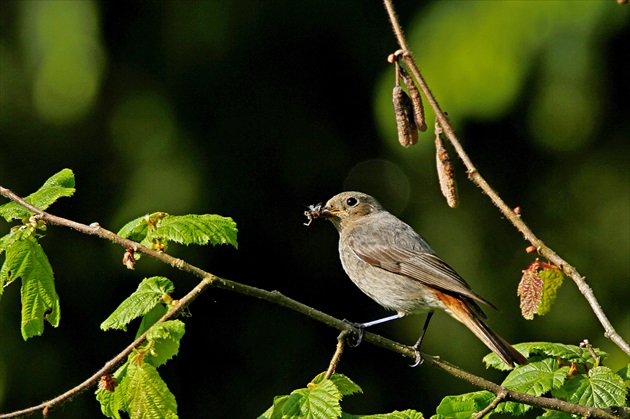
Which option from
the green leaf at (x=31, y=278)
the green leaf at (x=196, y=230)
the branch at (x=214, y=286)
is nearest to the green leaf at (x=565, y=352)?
the branch at (x=214, y=286)

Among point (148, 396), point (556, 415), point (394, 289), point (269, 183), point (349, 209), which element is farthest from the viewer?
point (269, 183)

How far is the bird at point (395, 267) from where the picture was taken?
3588 millimetres

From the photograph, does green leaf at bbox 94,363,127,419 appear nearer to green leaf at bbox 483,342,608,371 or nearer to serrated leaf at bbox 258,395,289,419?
serrated leaf at bbox 258,395,289,419

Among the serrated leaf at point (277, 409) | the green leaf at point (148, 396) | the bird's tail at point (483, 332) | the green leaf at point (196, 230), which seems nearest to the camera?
the green leaf at point (148, 396)

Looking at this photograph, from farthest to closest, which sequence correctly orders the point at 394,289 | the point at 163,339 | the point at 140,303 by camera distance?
the point at 394,289
the point at 140,303
the point at 163,339

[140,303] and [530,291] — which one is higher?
[530,291]

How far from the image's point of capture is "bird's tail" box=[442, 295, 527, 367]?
275 cm

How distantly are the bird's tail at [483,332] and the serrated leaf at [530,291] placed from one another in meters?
0.31

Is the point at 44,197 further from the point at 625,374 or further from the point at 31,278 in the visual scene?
the point at 625,374

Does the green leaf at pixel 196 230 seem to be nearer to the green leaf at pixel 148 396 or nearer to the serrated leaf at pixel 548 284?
the green leaf at pixel 148 396

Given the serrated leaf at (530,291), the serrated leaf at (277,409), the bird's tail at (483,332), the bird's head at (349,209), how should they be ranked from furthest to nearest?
1. the bird's head at (349,209)
2. the bird's tail at (483,332)
3. the serrated leaf at (530,291)
4. the serrated leaf at (277,409)

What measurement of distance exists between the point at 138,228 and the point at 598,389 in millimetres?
1265

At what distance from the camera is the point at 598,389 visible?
232 centimetres

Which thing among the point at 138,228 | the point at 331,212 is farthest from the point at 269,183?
the point at 138,228
